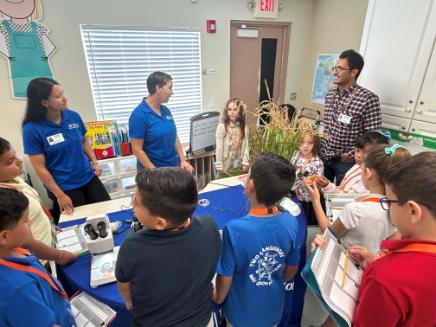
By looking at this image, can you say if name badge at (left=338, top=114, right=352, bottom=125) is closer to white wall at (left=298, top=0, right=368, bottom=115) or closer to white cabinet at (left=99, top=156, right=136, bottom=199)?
white wall at (left=298, top=0, right=368, bottom=115)

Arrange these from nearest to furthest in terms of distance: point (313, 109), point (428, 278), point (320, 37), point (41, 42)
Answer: point (428, 278), point (41, 42), point (320, 37), point (313, 109)

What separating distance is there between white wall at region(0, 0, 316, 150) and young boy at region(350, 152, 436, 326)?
10.5 feet

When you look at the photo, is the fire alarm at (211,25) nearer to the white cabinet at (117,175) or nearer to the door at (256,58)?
the door at (256,58)

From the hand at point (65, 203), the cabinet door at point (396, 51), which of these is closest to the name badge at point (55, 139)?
the hand at point (65, 203)

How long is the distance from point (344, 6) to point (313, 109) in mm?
A: 1459

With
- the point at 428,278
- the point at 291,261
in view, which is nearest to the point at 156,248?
the point at 291,261

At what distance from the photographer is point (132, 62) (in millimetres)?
3189

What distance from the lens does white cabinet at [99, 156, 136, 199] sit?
2850 millimetres

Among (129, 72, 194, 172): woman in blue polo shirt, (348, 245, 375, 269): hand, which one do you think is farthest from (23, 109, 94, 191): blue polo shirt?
(348, 245, 375, 269): hand

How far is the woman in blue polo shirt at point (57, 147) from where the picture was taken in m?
1.70

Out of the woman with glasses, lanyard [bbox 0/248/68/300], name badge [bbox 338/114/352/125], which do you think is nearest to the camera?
lanyard [bbox 0/248/68/300]

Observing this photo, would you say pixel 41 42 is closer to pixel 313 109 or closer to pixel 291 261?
pixel 291 261

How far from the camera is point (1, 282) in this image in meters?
0.76

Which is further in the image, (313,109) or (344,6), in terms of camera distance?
(313,109)
